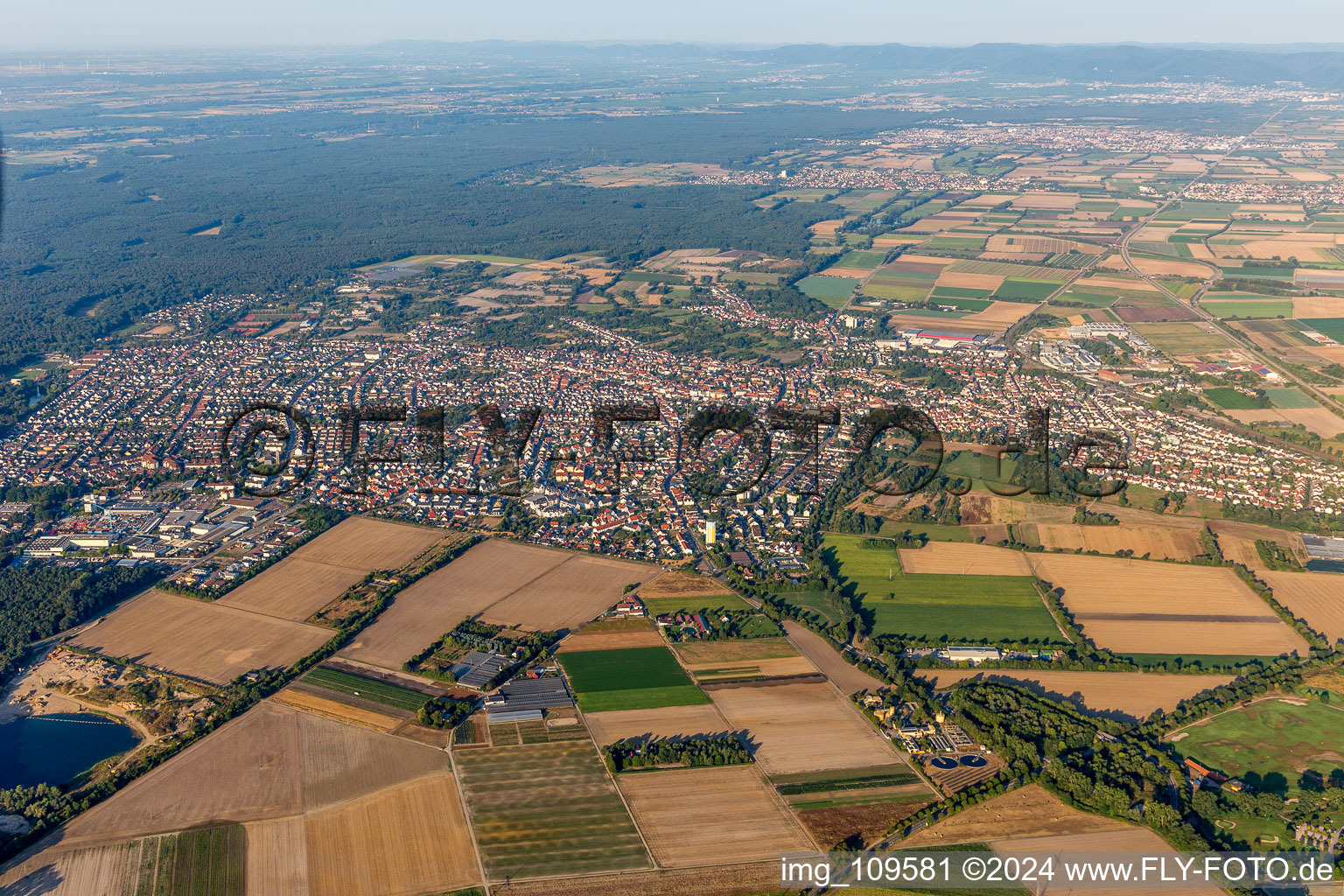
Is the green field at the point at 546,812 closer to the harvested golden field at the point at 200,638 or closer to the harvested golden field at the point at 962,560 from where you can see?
the harvested golden field at the point at 200,638

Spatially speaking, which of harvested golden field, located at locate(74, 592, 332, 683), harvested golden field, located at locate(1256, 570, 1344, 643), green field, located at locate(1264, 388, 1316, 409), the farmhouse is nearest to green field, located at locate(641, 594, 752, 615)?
the farmhouse

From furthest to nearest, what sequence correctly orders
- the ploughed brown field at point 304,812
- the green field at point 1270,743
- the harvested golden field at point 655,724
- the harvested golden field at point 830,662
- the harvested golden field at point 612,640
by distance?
1. the harvested golden field at point 612,640
2. the harvested golden field at point 830,662
3. the harvested golden field at point 655,724
4. the green field at point 1270,743
5. the ploughed brown field at point 304,812

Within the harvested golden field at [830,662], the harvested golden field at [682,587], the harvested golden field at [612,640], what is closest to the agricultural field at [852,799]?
the harvested golden field at [830,662]

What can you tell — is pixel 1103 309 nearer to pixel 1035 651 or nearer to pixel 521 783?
pixel 1035 651

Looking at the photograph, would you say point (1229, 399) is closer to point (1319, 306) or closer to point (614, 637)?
point (1319, 306)

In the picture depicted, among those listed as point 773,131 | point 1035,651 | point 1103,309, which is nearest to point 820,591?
point 1035,651

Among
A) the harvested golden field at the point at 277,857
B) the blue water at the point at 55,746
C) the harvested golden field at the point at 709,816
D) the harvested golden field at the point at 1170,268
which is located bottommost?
the blue water at the point at 55,746

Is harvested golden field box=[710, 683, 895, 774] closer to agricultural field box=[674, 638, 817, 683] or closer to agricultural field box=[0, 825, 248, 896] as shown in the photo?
agricultural field box=[674, 638, 817, 683]

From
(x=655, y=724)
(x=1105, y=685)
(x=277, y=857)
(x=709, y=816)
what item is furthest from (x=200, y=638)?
(x=1105, y=685)
